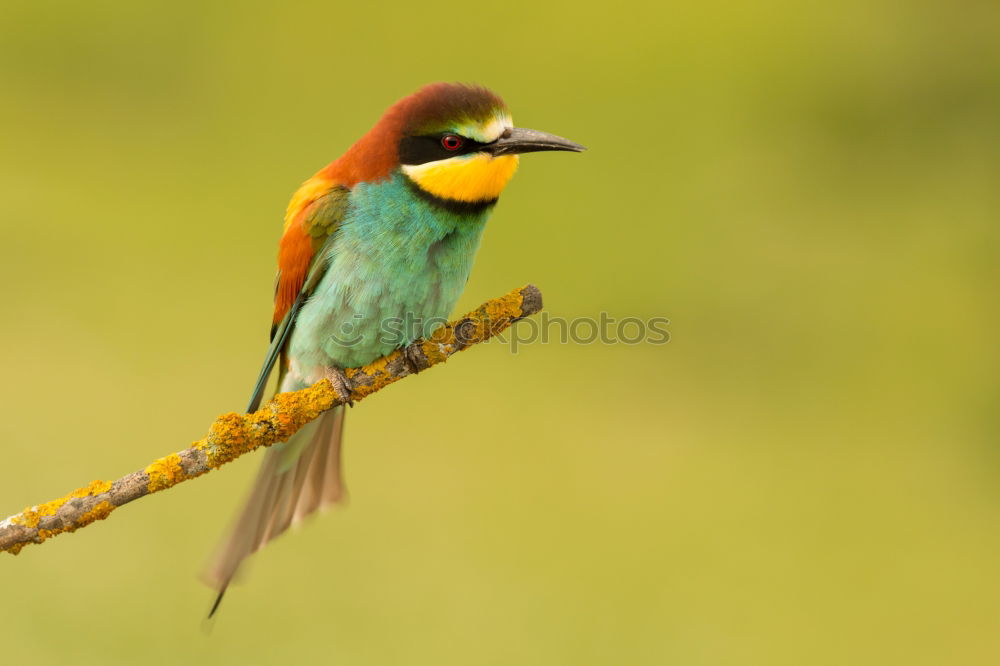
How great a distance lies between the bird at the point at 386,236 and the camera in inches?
68.4

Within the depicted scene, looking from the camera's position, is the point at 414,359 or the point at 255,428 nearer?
the point at 255,428

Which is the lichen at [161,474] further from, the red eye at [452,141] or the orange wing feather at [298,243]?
the red eye at [452,141]

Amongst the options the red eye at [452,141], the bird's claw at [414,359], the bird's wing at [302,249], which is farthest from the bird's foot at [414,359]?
the red eye at [452,141]

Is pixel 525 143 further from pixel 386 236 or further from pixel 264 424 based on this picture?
pixel 264 424

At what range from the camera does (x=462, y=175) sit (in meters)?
1.74

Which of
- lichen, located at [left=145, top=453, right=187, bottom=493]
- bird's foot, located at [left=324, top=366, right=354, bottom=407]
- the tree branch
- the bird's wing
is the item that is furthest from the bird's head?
lichen, located at [left=145, top=453, right=187, bottom=493]

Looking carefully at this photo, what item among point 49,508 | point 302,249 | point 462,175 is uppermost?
point 462,175

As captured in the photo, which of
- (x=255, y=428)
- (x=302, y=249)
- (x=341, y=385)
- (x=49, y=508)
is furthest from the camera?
(x=302, y=249)

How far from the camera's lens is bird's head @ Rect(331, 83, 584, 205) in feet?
5.65

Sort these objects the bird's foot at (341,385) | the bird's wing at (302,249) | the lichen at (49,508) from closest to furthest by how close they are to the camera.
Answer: the lichen at (49,508), the bird's foot at (341,385), the bird's wing at (302,249)

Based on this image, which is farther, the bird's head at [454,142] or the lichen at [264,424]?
the bird's head at [454,142]

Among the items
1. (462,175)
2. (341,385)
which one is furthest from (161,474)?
(462,175)

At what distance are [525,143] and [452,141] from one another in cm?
13

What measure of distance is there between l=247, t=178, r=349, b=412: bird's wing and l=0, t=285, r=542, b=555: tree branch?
17cm
